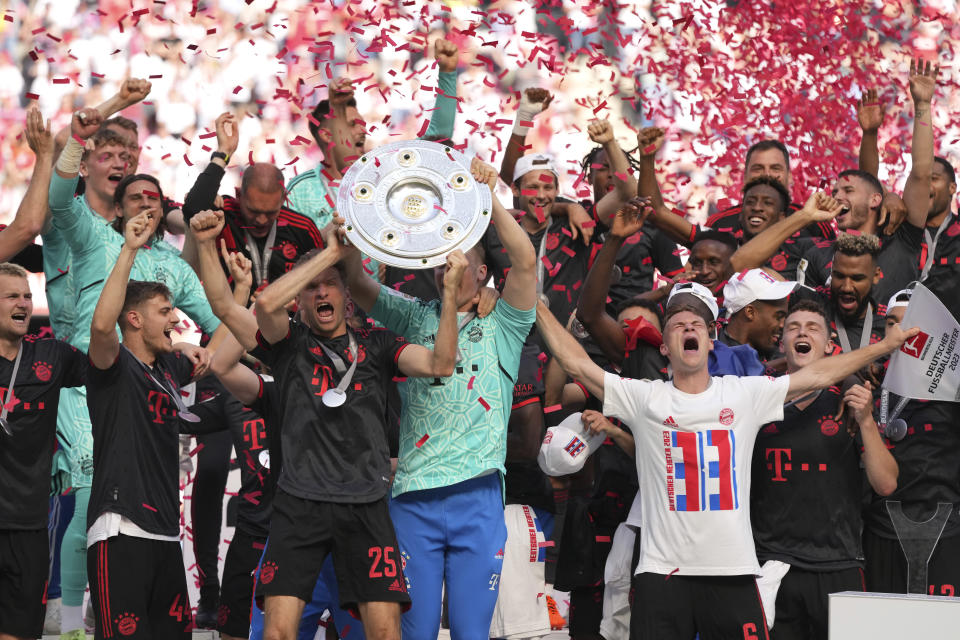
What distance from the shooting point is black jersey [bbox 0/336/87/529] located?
579 cm

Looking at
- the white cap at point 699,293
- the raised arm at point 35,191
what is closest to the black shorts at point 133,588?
the raised arm at point 35,191

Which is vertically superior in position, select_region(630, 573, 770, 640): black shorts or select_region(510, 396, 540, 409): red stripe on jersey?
select_region(510, 396, 540, 409): red stripe on jersey

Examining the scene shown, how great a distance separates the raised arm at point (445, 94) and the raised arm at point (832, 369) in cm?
211

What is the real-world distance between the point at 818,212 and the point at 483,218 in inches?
73.7

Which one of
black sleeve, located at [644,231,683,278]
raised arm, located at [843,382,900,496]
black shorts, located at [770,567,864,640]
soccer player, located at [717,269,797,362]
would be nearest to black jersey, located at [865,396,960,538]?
raised arm, located at [843,382,900,496]

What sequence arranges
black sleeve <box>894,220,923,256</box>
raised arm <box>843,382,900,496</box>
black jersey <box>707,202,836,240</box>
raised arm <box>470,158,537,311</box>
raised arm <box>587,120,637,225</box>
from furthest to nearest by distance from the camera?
black jersey <box>707,202,836,240</box>
black sleeve <box>894,220,923,256</box>
raised arm <box>587,120,637,225</box>
raised arm <box>470,158,537,311</box>
raised arm <box>843,382,900,496</box>

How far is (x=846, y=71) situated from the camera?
9719mm

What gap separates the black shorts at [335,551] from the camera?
5.25 m

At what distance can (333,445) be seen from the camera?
539 cm

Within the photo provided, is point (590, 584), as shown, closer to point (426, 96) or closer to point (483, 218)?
point (483, 218)

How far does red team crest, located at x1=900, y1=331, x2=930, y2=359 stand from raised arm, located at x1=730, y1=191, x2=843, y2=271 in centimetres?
87

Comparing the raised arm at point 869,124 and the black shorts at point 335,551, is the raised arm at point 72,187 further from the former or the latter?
the raised arm at point 869,124

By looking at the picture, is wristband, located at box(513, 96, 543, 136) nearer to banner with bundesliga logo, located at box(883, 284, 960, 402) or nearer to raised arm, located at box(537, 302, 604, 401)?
raised arm, located at box(537, 302, 604, 401)

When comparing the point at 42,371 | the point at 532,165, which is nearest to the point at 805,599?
the point at 532,165
